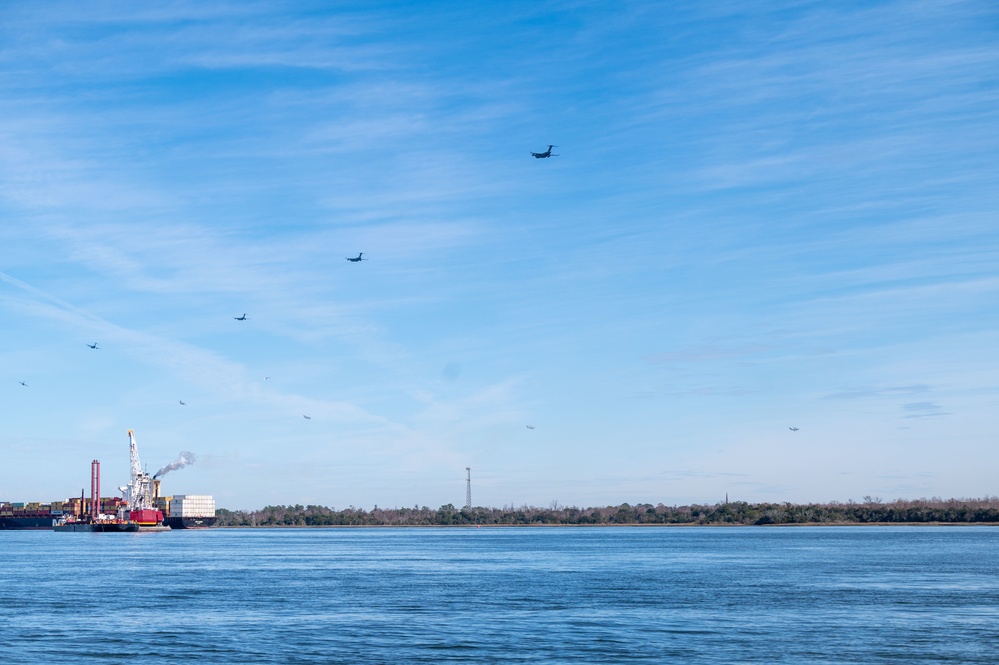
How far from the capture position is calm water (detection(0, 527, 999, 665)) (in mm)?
46031

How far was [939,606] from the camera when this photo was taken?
62.1 metres

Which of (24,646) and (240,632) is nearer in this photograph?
(24,646)

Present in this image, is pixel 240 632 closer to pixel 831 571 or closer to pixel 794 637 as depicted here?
pixel 794 637

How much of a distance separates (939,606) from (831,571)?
3245 centimetres

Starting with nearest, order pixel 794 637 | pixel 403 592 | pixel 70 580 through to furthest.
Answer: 1. pixel 794 637
2. pixel 403 592
3. pixel 70 580

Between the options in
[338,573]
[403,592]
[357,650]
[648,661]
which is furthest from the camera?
[338,573]

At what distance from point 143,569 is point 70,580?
1568 cm

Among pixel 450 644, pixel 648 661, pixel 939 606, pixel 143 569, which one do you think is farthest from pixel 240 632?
pixel 143 569

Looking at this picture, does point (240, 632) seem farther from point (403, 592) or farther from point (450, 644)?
point (403, 592)

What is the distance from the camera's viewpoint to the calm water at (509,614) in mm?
46031

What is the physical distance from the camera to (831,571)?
93.9 m

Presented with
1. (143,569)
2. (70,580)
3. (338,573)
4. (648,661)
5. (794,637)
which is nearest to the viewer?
(648,661)

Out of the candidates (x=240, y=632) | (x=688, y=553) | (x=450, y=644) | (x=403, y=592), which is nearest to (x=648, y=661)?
(x=450, y=644)

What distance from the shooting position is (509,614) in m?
59.0
